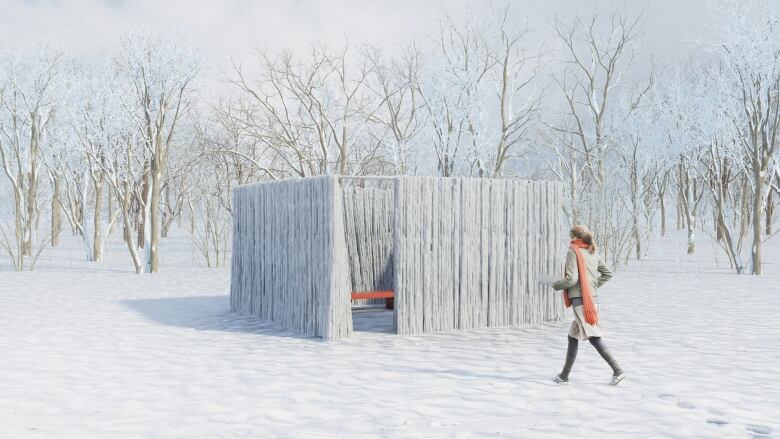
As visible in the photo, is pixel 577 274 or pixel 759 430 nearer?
pixel 759 430

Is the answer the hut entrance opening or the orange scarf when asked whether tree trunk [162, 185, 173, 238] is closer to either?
the hut entrance opening

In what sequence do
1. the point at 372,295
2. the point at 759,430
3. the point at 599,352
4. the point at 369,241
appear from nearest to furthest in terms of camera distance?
the point at 759,430
the point at 599,352
the point at 372,295
the point at 369,241

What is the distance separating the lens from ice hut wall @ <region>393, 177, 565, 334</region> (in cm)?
843

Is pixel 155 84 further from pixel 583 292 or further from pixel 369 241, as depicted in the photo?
pixel 583 292

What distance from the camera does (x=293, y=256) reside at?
8.76 m

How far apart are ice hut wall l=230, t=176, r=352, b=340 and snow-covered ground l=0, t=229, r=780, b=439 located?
337 mm

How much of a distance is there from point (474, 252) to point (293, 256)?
2349 mm

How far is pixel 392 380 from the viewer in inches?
239

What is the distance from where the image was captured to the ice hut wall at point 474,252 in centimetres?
843

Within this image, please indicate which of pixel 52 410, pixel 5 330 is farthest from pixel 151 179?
pixel 52 410

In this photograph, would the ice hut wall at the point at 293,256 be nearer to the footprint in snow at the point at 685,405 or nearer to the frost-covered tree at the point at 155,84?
the footprint in snow at the point at 685,405

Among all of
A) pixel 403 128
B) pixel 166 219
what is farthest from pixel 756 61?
pixel 166 219

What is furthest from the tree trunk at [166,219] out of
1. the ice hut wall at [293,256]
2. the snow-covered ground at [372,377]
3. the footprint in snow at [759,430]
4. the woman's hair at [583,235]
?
the footprint in snow at [759,430]

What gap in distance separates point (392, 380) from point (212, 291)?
8.21m
